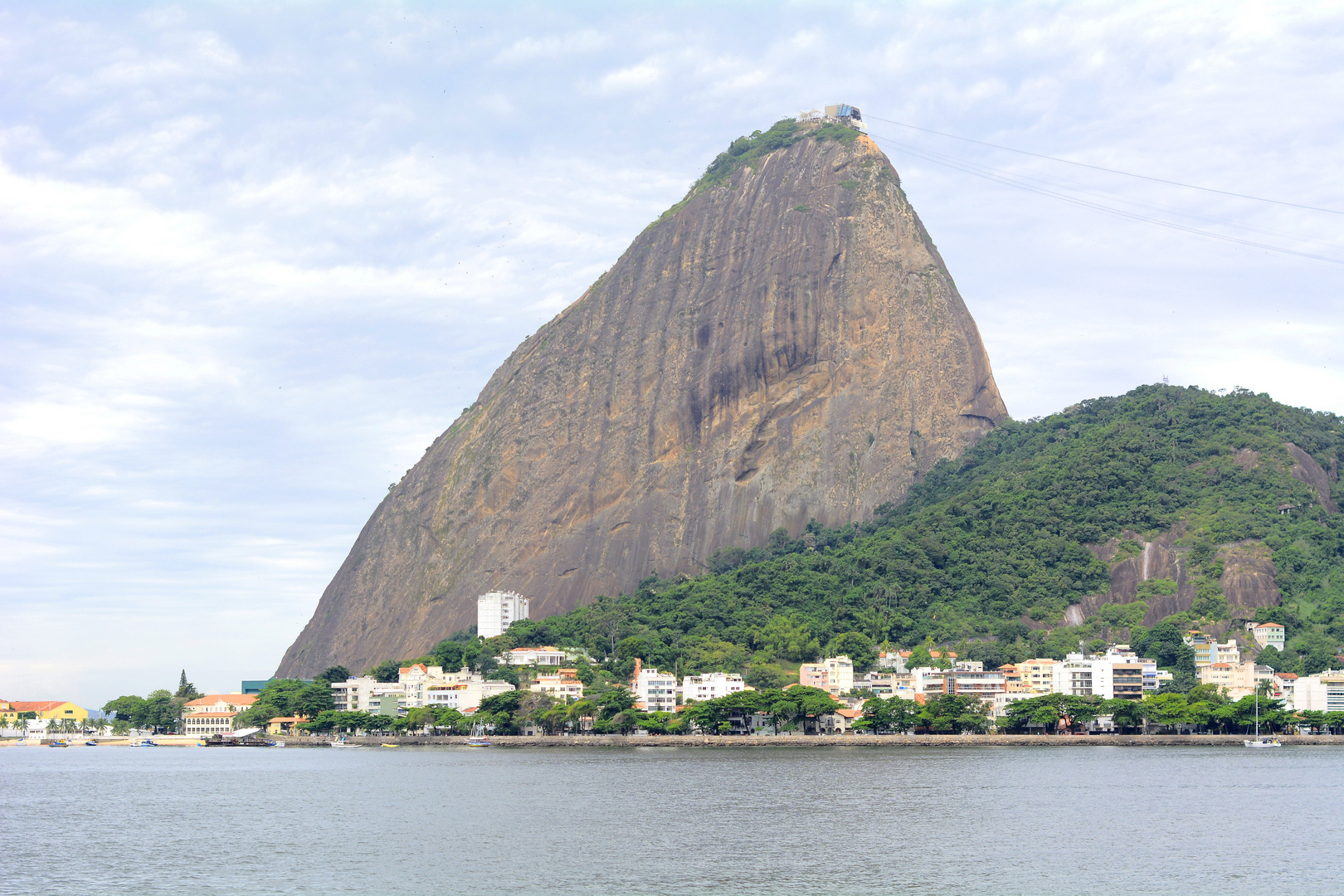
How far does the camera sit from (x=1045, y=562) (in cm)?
10950

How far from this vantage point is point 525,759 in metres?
75.7

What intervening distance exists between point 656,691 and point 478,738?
12647mm

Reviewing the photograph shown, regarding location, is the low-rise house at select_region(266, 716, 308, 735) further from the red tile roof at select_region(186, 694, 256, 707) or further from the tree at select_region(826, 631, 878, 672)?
the tree at select_region(826, 631, 878, 672)

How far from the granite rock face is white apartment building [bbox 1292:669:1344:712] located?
157 ft

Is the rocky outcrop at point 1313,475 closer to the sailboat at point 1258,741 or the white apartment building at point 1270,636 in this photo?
the white apartment building at point 1270,636

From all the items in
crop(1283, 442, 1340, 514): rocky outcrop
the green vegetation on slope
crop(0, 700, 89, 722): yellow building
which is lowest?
crop(0, 700, 89, 722): yellow building

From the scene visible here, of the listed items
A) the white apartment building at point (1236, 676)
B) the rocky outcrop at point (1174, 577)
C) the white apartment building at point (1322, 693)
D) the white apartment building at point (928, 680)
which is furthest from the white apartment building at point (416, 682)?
the white apartment building at point (1322, 693)

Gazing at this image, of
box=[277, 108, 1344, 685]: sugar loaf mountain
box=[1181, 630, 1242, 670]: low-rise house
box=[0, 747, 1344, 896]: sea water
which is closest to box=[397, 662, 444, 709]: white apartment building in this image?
box=[277, 108, 1344, 685]: sugar loaf mountain

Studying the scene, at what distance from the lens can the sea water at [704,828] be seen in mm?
33531

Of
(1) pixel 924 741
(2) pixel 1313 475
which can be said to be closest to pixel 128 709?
(1) pixel 924 741

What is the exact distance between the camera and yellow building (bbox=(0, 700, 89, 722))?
5546 inches

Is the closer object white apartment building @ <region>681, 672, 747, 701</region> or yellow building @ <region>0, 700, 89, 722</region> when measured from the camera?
white apartment building @ <region>681, 672, 747, 701</region>

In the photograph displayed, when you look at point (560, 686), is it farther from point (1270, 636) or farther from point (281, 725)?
point (1270, 636)

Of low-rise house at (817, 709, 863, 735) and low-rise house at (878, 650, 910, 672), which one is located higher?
low-rise house at (878, 650, 910, 672)
